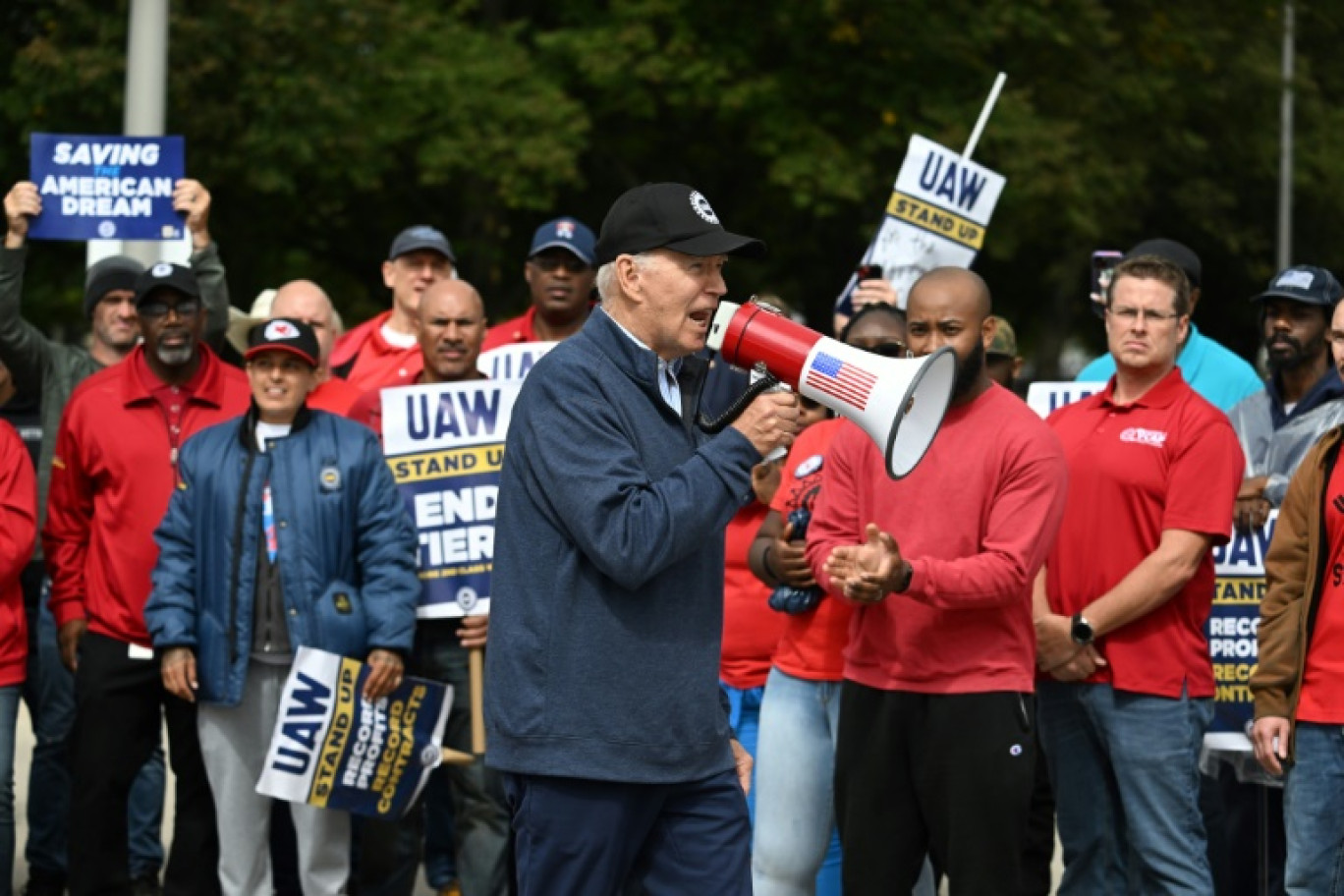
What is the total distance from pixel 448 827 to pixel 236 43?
10.2 meters

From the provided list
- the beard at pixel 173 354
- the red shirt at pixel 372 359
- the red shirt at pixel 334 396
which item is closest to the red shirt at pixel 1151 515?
the red shirt at pixel 372 359

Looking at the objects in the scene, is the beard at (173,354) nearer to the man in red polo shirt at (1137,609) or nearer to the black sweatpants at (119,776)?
the black sweatpants at (119,776)

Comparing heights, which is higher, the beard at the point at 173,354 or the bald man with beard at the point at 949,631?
the beard at the point at 173,354

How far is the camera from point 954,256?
9.84m

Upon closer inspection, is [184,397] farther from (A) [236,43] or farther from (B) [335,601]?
(A) [236,43]

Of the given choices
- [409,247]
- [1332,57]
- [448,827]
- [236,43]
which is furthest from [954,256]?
[1332,57]

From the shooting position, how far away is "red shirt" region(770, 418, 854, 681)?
6723 millimetres

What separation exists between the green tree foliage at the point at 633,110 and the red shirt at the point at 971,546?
1186cm

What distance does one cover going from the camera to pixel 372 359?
9.46 metres

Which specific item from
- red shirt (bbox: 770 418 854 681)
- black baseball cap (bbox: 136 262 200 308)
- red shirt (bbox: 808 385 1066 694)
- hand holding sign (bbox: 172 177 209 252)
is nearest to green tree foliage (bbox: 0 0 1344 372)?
hand holding sign (bbox: 172 177 209 252)

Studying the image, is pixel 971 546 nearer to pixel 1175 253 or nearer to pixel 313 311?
pixel 1175 253

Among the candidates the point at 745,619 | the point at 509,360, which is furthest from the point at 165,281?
the point at 745,619

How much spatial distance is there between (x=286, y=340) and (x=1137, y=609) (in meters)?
3.11

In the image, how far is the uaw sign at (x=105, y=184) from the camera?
8.96 meters
